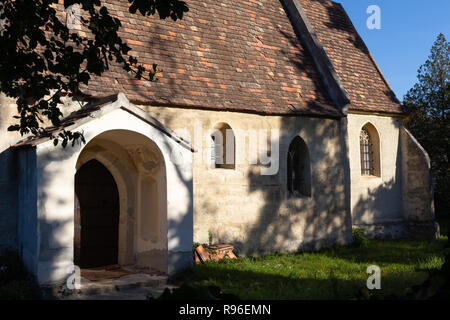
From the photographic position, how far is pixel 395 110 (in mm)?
15406

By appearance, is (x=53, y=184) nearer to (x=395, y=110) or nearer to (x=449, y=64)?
(x=395, y=110)

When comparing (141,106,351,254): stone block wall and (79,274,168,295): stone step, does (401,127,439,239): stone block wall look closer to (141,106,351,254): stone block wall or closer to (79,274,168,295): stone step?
(141,106,351,254): stone block wall

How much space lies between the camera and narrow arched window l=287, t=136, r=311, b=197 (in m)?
12.9

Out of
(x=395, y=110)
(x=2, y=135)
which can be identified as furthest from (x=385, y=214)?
(x=2, y=135)

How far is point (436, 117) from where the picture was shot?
22.4 metres

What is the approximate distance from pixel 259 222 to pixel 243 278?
10.5 feet

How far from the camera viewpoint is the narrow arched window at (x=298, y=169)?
12883 millimetres

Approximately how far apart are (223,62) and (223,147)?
2.43 metres

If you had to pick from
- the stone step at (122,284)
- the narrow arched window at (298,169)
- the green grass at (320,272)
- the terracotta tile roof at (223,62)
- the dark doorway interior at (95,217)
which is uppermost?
the terracotta tile roof at (223,62)

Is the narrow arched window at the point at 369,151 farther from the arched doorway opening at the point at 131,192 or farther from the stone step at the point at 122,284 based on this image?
the stone step at the point at 122,284

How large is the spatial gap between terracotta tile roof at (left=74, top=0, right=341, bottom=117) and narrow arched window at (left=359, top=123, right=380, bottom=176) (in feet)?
8.86

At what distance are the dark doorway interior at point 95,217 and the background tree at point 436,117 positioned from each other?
1680 cm

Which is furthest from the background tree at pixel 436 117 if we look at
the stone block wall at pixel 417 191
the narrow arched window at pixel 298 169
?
the narrow arched window at pixel 298 169
